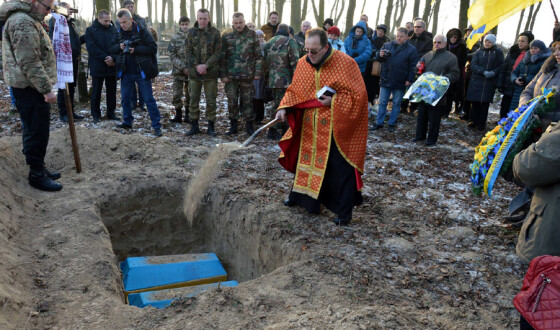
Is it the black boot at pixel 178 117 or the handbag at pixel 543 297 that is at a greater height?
the handbag at pixel 543 297

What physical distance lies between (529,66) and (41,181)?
9046 mm

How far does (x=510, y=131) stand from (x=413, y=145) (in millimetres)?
4429

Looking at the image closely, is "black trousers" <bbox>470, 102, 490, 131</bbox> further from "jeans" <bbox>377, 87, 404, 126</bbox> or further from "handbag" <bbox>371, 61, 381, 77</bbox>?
"handbag" <bbox>371, 61, 381, 77</bbox>

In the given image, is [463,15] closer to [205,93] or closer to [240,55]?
[240,55]

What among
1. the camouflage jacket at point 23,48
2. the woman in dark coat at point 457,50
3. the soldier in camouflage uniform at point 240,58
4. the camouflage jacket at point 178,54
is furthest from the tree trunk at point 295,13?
the camouflage jacket at point 23,48

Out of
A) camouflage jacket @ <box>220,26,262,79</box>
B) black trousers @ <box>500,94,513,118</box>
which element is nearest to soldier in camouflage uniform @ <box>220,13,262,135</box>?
camouflage jacket @ <box>220,26,262,79</box>

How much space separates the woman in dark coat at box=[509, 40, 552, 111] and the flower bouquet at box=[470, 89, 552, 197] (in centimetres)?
443

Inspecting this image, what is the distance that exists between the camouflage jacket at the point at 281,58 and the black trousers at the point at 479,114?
15.9 feet

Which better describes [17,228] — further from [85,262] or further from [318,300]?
[318,300]

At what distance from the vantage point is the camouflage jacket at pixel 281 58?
8.08 m

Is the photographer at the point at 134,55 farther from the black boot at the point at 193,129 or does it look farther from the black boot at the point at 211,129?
the black boot at the point at 211,129

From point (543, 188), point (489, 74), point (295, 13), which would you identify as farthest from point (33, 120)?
point (295, 13)

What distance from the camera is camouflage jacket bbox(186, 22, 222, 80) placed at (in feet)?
25.5

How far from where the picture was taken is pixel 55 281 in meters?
3.64
